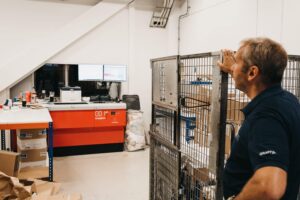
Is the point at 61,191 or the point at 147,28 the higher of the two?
the point at 147,28

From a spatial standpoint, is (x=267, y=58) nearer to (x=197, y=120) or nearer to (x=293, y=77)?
(x=197, y=120)

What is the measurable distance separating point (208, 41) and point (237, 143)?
418 centimetres

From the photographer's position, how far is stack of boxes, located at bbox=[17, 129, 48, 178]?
11.9 ft

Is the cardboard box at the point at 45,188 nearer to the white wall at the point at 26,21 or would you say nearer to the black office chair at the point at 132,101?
the black office chair at the point at 132,101

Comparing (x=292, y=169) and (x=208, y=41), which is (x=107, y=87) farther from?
(x=292, y=169)

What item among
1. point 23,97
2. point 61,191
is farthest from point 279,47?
point 23,97

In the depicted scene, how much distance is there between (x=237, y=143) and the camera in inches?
47.4

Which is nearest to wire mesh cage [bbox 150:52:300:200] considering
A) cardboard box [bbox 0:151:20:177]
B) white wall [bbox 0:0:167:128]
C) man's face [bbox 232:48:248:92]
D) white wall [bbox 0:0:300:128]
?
man's face [bbox 232:48:248:92]

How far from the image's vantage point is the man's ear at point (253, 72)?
114cm

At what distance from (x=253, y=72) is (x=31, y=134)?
321cm

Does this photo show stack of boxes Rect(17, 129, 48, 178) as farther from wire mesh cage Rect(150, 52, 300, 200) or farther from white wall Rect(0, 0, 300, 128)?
white wall Rect(0, 0, 300, 128)

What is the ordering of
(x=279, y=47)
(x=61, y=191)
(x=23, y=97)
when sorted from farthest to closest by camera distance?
(x=23, y=97) → (x=61, y=191) → (x=279, y=47)

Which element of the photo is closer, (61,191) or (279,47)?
(279,47)

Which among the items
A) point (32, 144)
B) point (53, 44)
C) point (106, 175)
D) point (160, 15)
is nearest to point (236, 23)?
point (160, 15)
